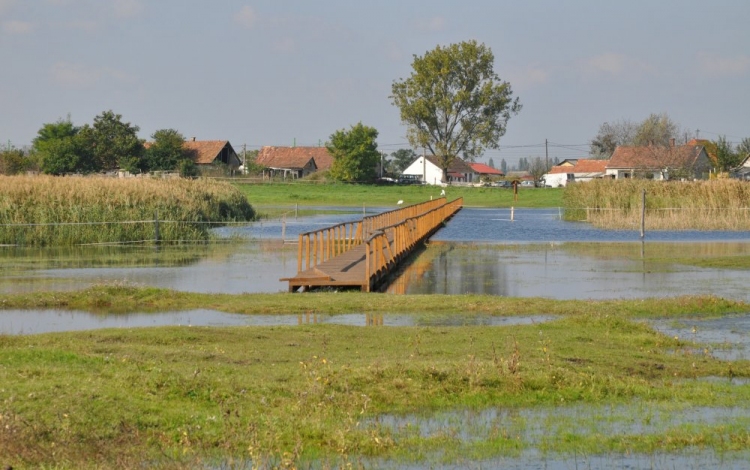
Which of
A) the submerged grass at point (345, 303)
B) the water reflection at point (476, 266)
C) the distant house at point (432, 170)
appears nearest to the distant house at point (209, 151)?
the distant house at point (432, 170)

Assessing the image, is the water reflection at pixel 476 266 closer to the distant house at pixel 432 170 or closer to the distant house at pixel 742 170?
the distant house at pixel 742 170

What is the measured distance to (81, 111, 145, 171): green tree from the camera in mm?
92750

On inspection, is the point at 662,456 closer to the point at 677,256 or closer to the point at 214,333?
the point at 214,333

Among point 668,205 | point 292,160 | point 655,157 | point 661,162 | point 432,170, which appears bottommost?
point 668,205

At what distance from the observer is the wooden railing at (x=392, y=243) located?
2572cm

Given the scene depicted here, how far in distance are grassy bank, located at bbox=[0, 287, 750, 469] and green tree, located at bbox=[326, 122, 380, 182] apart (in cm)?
9615

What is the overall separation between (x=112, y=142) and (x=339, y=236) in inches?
2499

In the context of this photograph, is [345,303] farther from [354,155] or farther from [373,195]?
[354,155]

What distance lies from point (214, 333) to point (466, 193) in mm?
88725

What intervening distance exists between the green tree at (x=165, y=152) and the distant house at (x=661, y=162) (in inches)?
1704

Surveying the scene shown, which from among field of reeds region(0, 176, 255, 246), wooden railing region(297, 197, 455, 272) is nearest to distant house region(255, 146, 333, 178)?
wooden railing region(297, 197, 455, 272)

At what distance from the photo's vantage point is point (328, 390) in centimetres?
1162

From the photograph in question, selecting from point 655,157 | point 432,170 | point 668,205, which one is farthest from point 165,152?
point 432,170

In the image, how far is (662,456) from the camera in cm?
991
